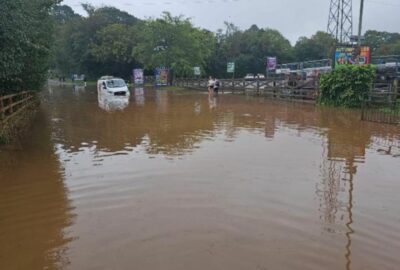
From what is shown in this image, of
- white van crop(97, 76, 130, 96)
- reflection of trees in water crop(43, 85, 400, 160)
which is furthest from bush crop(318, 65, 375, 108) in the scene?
white van crop(97, 76, 130, 96)

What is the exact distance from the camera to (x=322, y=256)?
5145mm

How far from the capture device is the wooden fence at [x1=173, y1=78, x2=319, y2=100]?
29.9m

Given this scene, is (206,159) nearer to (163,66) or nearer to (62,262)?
(62,262)

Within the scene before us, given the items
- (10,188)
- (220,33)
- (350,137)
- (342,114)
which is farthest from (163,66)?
(10,188)

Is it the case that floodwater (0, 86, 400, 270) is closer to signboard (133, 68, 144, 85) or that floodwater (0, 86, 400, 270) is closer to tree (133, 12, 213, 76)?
tree (133, 12, 213, 76)

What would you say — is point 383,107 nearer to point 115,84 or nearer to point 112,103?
point 112,103

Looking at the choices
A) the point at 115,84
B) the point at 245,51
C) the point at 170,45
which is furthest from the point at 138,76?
the point at 245,51

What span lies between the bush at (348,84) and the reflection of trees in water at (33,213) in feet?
58.5

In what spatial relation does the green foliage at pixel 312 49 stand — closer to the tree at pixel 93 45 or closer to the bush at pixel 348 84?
the tree at pixel 93 45

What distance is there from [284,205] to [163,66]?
52.4m

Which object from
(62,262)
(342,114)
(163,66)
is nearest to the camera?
(62,262)

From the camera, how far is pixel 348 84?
24.8 m

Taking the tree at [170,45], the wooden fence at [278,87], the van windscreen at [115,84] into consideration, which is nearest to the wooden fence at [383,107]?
the wooden fence at [278,87]

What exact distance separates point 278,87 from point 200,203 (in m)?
27.6
